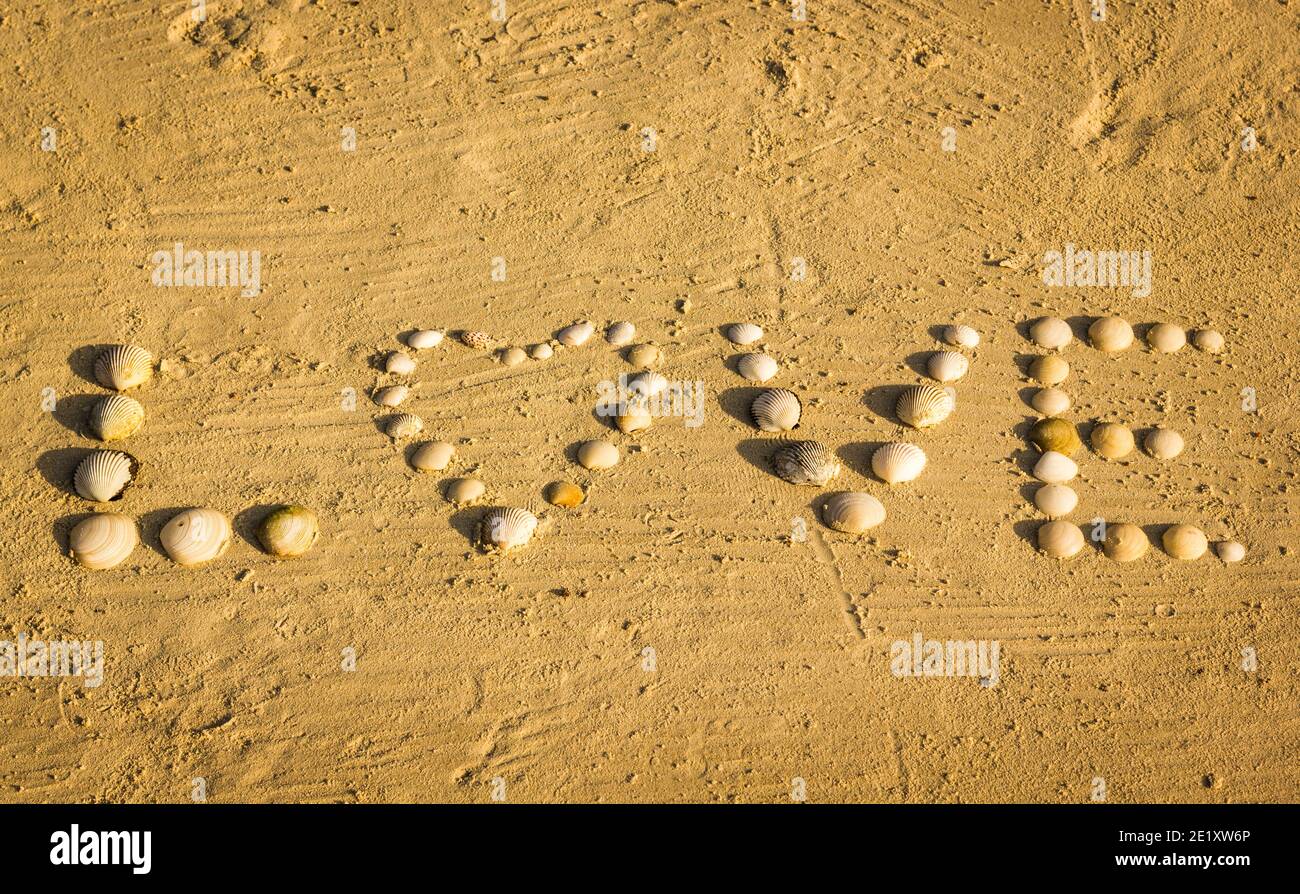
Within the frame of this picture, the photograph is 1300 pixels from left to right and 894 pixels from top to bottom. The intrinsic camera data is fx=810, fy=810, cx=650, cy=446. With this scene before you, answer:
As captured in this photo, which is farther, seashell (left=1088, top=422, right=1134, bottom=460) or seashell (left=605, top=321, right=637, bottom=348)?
seashell (left=605, top=321, right=637, bottom=348)

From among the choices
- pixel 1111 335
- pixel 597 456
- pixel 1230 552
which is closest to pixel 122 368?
pixel 597 456

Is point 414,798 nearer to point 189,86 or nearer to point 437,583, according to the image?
point 437,583

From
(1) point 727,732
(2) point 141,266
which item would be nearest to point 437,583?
(1) point 727,732

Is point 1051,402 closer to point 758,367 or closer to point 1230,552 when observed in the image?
point 1230,552

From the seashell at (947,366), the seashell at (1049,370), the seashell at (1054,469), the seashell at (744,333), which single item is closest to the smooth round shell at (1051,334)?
the seashell at (1049,370)

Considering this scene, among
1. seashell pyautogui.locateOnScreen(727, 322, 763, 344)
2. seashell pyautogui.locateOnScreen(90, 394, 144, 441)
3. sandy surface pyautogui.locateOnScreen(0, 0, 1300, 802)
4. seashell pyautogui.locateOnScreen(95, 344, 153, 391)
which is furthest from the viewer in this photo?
seashell pyautogui.locateOnScreen(727, 322, 763, 344)

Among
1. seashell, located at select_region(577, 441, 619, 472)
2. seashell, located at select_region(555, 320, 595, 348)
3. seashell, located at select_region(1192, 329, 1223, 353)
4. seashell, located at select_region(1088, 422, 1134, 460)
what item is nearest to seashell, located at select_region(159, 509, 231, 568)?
seashell, located at select_region(577, 441, 619, 472)

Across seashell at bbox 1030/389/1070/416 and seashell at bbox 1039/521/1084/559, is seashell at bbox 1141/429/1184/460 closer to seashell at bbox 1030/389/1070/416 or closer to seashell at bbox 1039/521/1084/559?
seashell at bbox 1030/389/1070/416
